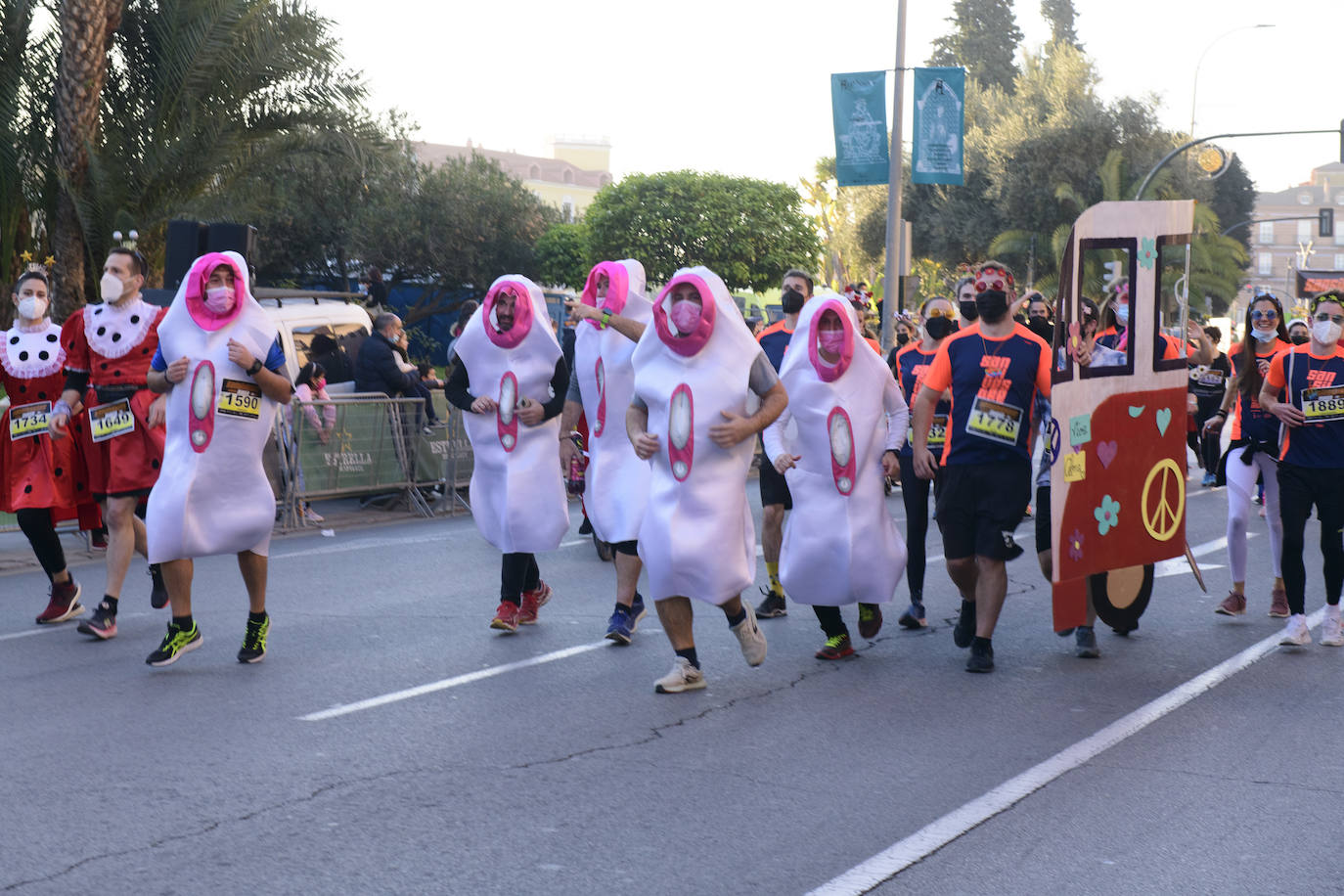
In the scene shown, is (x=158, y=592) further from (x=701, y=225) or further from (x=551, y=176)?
(x=551, y=176)

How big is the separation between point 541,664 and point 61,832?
300cm

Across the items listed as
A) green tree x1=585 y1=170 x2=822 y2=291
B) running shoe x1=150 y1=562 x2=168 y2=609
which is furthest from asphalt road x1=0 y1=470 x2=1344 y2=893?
green tree x1=585 y1=170 x2=822 y2=291

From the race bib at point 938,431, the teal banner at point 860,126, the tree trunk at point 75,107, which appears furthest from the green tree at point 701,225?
the race bib at point 938,431

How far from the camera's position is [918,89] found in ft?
67.6

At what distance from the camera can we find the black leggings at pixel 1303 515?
783 centimetres

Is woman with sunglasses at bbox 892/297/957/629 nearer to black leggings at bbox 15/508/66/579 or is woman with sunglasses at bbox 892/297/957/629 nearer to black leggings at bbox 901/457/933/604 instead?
black leggings at bbox 901/457/933/604

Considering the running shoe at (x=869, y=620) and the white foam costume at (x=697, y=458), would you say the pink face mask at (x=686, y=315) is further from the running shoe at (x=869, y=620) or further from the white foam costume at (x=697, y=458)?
the running shoe at (x=869, y=620)

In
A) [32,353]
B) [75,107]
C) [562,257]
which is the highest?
[75,107]

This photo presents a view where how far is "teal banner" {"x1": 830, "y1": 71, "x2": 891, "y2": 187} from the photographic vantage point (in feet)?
66.9

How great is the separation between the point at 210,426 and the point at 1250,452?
18.4 feet

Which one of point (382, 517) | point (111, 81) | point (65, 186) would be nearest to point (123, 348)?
point (382, 517)

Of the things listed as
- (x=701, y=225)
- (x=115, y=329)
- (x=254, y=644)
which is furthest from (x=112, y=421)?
(x=701, y=225)

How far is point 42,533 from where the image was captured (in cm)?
852

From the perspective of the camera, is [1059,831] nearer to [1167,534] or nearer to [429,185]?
[1167,534]
